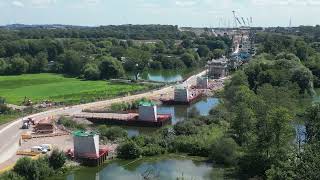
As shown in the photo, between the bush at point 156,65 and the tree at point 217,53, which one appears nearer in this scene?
the bush at point 156,65

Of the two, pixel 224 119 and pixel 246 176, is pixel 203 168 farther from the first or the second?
pixel 224 119

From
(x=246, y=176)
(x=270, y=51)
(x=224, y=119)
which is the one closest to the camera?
(x=246, y=176)

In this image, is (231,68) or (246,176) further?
(231,68)

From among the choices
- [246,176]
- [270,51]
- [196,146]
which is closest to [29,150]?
[196,146]

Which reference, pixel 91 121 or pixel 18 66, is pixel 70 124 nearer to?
pixel 91 121

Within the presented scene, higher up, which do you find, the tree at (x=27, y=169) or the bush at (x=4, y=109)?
the tree at (x=27, y=169)

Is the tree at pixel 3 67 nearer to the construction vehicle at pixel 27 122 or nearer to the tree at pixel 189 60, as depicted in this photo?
the tree at pixel 189 60

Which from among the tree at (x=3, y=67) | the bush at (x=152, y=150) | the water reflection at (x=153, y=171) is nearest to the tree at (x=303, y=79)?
the bush at (x=152, y=150)
